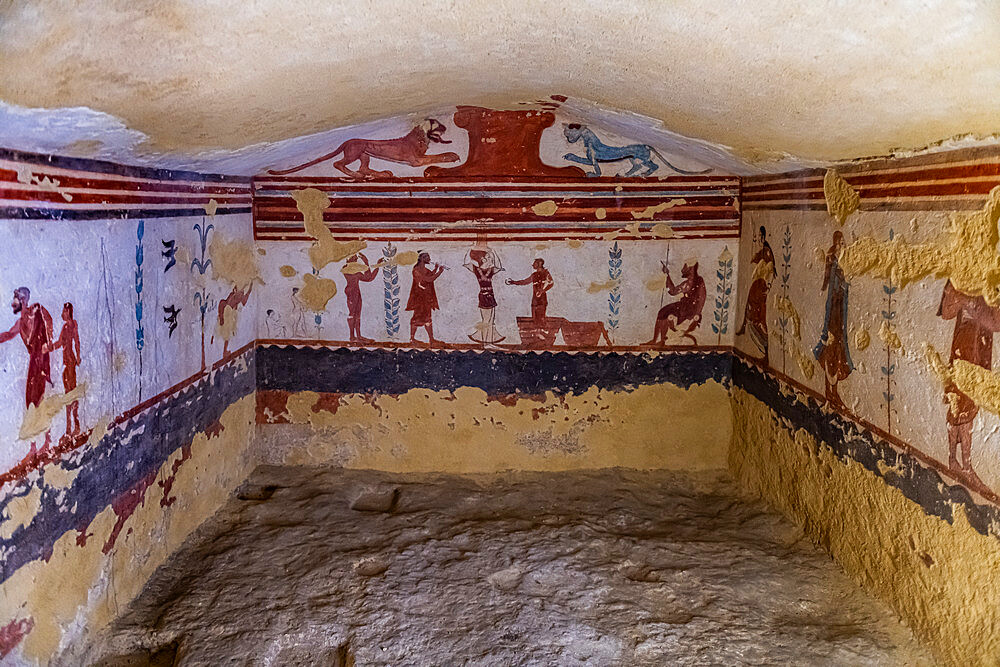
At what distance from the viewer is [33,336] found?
7.48ft

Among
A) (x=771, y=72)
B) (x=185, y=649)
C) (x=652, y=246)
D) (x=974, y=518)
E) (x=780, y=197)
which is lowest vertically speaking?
(x=185, y=649)

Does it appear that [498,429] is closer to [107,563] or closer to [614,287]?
[614,287]

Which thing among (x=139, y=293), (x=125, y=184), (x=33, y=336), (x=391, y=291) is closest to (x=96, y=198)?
(x=125, y=184)

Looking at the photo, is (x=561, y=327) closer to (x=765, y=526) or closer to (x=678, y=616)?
(x=765, y=526)

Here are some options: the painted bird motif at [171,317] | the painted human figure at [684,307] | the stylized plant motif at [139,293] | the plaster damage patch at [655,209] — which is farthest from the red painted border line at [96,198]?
the painted human figure at [684,307]

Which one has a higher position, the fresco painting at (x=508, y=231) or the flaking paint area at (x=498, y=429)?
the fresco painting at (x=508, y=231)

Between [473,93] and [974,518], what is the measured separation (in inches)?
93.7

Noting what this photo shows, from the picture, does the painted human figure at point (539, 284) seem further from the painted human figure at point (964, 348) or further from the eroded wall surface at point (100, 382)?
the painted human figure at point (964, 348)

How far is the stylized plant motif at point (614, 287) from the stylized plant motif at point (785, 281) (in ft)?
2.92

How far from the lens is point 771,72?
6.42 feet

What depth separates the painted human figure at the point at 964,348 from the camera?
2.17 metres

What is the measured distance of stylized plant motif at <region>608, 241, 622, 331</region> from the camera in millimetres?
4125

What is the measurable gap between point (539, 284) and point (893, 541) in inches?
84.2

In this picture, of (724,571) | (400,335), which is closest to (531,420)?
(400,335)
